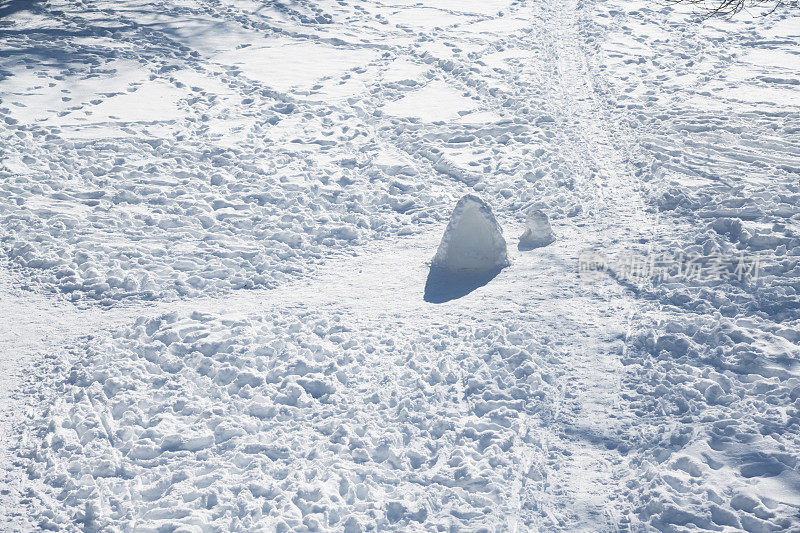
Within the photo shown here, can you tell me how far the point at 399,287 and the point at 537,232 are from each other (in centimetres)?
132

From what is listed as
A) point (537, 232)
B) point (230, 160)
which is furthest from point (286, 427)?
point (230, 160)

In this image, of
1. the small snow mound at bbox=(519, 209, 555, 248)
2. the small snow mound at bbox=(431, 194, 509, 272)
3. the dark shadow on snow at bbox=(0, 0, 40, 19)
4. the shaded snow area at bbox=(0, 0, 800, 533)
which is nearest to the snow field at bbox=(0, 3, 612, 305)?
the shaded snow area at bbox=(0, 0, 800, 533)

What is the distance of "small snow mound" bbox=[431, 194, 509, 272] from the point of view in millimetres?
5742

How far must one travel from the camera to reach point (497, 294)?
5.61 metres

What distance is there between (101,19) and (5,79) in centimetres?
241

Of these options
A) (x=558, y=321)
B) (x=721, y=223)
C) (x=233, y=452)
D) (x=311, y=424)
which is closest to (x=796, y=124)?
(x=721, y=223)

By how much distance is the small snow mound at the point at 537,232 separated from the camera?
6207mm

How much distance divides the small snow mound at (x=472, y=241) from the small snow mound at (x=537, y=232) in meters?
0.39

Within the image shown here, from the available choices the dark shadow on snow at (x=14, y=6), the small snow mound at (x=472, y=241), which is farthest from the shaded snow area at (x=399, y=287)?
the dark shadow on snow at (x=14, y=6)

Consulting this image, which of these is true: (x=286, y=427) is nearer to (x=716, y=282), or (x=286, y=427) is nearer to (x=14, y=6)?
(x=716, y=282)

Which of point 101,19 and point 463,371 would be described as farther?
point 101,19

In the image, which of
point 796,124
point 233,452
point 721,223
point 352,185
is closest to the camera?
point 233,452

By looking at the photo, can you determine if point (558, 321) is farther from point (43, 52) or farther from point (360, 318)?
point (43, 52)

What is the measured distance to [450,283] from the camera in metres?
5.80
